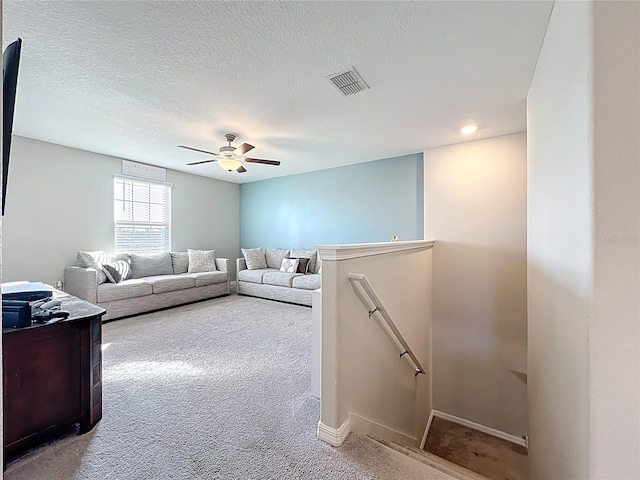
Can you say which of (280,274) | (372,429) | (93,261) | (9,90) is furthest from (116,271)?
(372,429)

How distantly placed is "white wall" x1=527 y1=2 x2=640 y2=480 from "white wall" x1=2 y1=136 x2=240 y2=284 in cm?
558

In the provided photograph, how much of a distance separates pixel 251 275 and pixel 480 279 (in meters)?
3.91

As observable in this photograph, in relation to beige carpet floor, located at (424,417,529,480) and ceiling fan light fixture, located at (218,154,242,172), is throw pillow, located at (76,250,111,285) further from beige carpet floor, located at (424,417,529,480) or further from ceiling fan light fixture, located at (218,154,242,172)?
beige carpet floor, located at (424,417,529,480)

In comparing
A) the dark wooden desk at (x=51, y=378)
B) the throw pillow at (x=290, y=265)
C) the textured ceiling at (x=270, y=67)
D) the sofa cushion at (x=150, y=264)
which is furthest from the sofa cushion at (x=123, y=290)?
the dark wooden desk at (x=51, y=378)

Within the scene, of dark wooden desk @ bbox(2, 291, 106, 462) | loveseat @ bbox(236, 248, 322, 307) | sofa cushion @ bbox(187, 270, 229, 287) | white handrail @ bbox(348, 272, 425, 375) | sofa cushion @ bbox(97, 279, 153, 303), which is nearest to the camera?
dark wooden desk @ bbox(2, 291, 106, 462)

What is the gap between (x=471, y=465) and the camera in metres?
2.86

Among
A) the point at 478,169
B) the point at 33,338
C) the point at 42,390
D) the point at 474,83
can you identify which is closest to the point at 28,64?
the point at 33,338

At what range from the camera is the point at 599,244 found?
1.06 metres

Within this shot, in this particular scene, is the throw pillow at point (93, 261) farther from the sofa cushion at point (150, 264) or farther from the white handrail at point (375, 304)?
the white handrail at point (375, 304)

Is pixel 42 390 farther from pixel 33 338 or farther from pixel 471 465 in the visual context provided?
pixel 471 465

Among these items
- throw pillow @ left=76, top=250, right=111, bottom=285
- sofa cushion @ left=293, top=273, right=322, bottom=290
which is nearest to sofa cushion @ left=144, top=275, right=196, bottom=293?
throw pillow @ left=76, top=250, right=111, bottom=285

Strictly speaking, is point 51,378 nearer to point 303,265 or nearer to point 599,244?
point 599,244

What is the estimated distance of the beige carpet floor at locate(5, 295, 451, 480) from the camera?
1.45 metres

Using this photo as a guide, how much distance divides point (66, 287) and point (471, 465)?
5657mm
